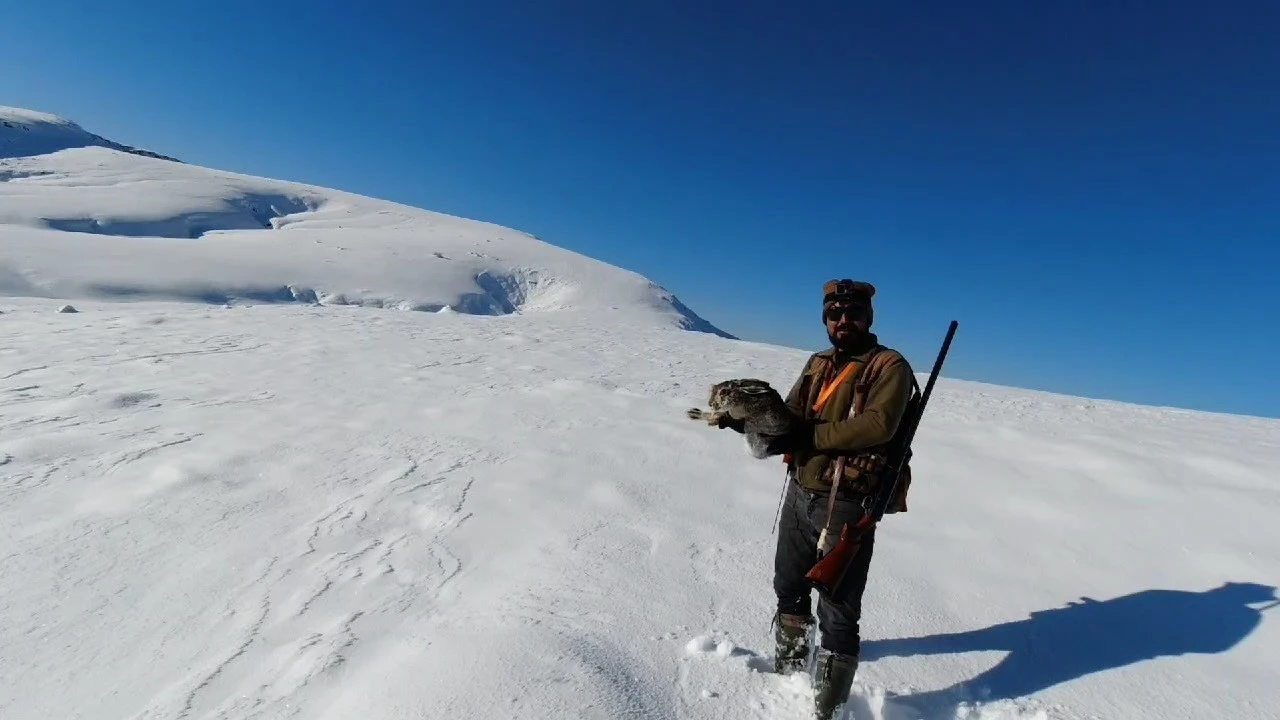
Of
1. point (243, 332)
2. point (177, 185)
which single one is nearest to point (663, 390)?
point (243, 332)

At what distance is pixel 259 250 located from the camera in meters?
45.5

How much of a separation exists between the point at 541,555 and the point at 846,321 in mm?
2563

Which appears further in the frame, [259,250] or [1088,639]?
[259,250]

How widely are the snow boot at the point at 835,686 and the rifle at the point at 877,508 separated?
11.0 inches

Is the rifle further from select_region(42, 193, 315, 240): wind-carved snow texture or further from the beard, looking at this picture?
select_region(42, 193, 315, 240): wind-carved snow texture

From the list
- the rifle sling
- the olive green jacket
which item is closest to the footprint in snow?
the olive green jacket

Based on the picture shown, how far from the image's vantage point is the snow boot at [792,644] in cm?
291

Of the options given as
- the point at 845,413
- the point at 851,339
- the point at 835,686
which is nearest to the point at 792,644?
the point at 835,686

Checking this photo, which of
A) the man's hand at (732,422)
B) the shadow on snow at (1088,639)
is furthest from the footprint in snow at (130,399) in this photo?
the shadow on snow at (1088,639)

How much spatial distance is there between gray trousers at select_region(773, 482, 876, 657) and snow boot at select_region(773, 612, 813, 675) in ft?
0.14

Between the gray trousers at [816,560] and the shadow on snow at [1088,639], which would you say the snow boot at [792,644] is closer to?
the gray trousers at [816,560]

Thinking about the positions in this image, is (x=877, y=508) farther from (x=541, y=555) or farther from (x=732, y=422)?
(x=541, y=555)

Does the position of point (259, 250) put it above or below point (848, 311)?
below

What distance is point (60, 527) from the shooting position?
4.10 meters
